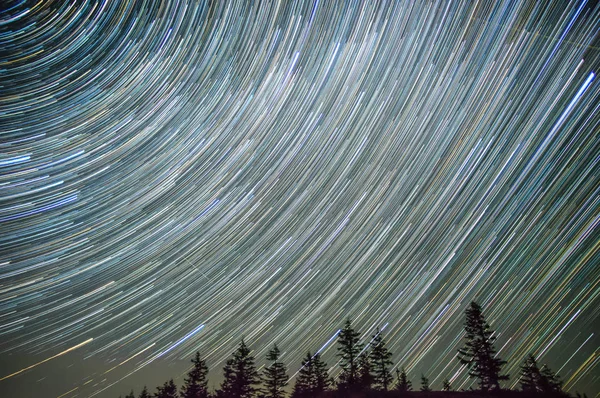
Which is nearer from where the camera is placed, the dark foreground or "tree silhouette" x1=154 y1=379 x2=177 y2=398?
the dark foreground

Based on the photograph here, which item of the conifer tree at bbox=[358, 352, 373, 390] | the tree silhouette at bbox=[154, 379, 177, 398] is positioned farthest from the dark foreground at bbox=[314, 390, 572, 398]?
the tree silhouette at bbox=[154, 379, 177, 398]

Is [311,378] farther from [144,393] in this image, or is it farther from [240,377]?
[144,393]

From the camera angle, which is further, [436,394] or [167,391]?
[167,391]

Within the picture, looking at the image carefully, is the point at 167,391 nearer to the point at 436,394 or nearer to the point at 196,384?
the point at 196,384

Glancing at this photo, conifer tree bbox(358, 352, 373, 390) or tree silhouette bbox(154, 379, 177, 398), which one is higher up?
conifer tree bbox(358, 352, 373, 390)

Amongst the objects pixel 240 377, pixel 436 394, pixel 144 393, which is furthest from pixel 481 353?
pixel 144 393

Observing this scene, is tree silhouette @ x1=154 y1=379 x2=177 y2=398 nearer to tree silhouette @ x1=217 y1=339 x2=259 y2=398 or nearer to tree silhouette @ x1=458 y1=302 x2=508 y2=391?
tree silhouette @ x1=217 y1=339 x2=259 y2=398

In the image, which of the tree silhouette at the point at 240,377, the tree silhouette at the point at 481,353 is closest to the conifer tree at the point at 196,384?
the tree silhouette at the point at 240,377

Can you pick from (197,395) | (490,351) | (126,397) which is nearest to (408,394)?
(490,351)

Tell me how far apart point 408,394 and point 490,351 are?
7170 millimetres

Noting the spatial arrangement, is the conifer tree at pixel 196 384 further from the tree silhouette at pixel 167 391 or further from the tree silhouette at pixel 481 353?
the tree silhouette at pixel 481 353

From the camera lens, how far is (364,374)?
21.3 metres

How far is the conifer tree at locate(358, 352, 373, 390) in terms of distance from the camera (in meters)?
20.5

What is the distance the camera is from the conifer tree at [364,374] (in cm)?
2053
